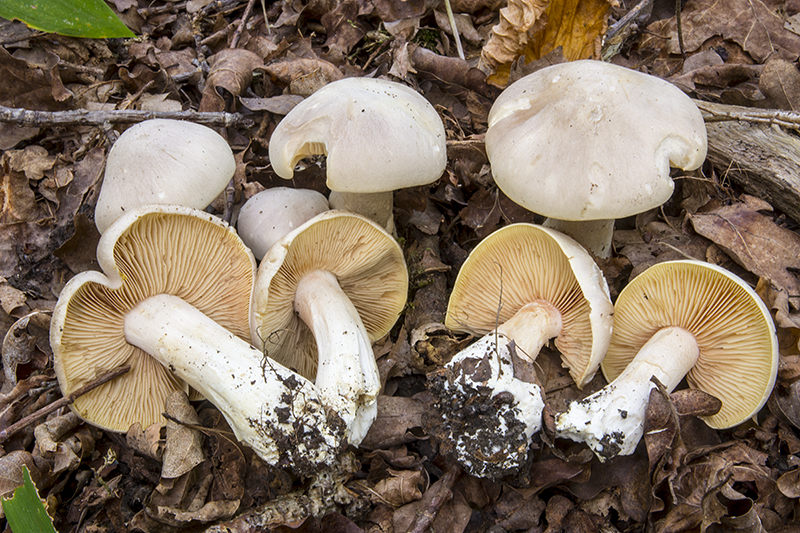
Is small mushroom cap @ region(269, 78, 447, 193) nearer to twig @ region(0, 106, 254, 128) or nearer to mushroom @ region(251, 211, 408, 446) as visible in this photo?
mushroom @ region(251, 211, 408, 446)

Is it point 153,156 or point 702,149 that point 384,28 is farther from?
point 702,149

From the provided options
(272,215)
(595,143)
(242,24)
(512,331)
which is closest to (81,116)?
(242,24)

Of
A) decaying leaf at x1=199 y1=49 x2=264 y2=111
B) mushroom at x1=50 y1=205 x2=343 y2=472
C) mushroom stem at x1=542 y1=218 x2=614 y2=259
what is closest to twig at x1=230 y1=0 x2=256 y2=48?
decaying leaf at x1=199 y1=49 x2=264 y2=111

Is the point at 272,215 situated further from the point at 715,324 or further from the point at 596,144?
the point at 715,324

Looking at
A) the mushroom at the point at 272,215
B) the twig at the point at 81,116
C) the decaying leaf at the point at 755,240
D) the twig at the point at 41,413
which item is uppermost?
the twig at the point at 81,116

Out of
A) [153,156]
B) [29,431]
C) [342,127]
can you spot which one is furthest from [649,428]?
[29,431]

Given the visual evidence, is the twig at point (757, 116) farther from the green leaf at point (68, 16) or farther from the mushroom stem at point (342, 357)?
the green leaf at point (68, 16)

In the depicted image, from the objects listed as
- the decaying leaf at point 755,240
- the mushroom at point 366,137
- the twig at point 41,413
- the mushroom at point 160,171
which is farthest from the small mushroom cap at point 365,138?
the decaying leaf at point 755,240
